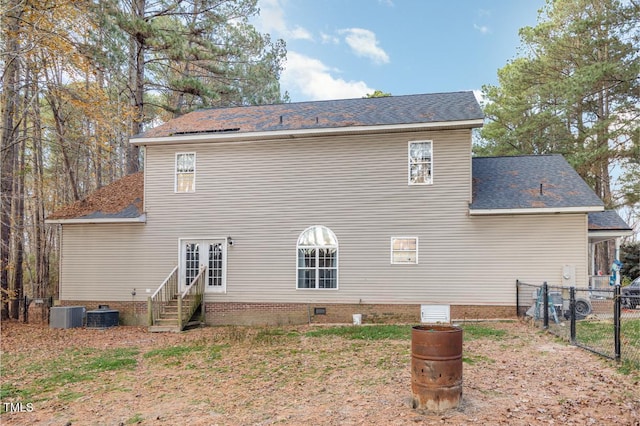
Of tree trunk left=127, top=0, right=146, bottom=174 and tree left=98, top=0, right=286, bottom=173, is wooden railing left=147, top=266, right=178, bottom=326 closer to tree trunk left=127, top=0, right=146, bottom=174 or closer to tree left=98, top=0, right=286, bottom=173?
tree left=98, top=0, right=286, bottom=173

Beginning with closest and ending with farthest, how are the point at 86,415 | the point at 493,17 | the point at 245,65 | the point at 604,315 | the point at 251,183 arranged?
the point at 86,415, the point at 604,315, the point at 251,183, the point at 245,65, the point at 493,17

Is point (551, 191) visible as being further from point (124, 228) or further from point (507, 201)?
point (124, 228)

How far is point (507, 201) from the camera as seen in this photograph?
491 inches

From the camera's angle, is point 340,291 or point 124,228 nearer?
point 340,291

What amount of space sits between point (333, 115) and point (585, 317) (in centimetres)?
898

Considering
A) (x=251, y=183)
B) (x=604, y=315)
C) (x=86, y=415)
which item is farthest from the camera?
(x=251, y=183)

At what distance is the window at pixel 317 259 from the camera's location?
43.4 feet

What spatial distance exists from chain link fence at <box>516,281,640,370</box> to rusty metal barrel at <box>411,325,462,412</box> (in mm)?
3275

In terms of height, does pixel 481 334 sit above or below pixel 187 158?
below

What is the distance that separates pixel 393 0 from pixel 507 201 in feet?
53.4

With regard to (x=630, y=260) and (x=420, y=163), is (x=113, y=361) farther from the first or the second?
(x=630, y=260)

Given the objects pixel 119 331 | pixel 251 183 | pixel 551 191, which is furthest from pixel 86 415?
pixel 551 191

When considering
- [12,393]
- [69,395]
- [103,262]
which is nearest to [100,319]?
[103,262]

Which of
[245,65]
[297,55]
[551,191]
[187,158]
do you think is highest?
[297,55]
